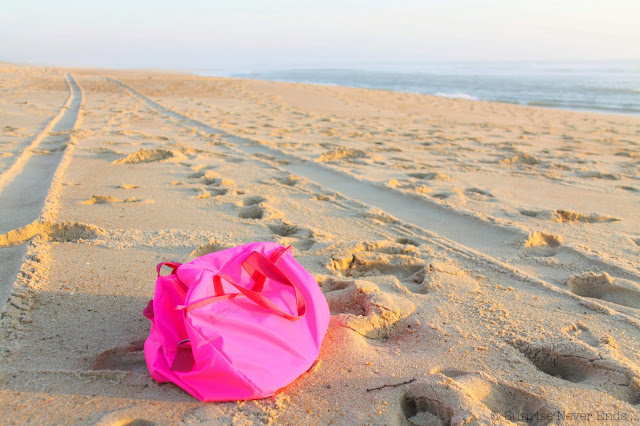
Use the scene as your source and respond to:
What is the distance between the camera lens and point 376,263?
263 centimetres

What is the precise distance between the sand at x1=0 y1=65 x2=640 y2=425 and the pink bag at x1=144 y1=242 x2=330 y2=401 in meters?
0.08

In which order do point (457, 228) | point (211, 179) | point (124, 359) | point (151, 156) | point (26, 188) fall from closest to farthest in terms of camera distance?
1. point (124, 359)
2. point (457, 228)
3. point (26, 188)
4. point (211, 179)
5. point (151, 156)

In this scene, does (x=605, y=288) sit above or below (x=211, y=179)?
below

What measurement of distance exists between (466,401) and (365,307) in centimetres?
69

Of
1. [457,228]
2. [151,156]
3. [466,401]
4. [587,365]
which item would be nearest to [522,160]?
[457,228]

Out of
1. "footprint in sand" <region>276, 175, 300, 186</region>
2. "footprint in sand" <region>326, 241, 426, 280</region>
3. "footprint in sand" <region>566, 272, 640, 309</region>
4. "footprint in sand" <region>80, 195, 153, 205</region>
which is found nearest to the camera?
"footprint in sand" <region>566, 272, 640, 309</region>

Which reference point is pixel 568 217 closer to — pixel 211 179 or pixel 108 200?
pixel 211 179

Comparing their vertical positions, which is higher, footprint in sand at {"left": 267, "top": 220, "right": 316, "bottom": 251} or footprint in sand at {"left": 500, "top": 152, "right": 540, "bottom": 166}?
footprint in sand at {"left": 500, "top": 152, "right": 540, "bottom": 166}

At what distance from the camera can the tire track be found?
258cm

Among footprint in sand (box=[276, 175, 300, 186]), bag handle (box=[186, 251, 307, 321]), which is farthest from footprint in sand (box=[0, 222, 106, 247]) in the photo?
footprint in sand (box=[276, 175, 300, 186])

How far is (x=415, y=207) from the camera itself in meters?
3.68

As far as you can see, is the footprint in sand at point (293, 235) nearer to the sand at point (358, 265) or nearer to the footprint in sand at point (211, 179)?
the sand at point (358, 265)

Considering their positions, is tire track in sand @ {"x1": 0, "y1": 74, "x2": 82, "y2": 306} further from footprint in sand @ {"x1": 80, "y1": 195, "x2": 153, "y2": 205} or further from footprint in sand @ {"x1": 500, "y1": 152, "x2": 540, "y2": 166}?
footprint in sand @ {"x1": 500, "y1": 152, "x2": 540, "y2": 166}

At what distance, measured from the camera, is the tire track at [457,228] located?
258cm
